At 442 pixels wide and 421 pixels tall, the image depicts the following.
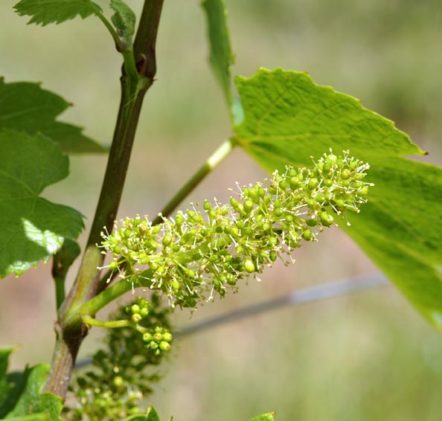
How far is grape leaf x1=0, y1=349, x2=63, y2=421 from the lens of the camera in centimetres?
108

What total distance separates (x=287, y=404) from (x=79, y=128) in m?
4.17

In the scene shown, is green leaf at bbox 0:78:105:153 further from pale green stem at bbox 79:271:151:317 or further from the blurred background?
the blurred background

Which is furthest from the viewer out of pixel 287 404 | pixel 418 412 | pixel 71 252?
pixel 287 404

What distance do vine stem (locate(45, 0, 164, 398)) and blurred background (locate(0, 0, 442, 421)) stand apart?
92.5 inches

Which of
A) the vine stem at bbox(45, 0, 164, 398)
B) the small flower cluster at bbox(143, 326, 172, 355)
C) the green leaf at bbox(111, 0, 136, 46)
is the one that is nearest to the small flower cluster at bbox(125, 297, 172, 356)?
the small flower cluster at bbox(143, 326, 172, 355)

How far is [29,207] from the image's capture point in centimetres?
117

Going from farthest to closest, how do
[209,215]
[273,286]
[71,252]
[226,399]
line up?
[273,286]
[226,399]
[71,252]
[209,215]

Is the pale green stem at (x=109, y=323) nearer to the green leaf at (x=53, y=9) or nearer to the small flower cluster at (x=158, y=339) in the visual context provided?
the small flower cluster at (x=158, y=339)

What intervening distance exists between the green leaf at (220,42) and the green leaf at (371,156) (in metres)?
0.18

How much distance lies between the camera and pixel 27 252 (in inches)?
43.8

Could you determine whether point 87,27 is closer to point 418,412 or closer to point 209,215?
point 418,412

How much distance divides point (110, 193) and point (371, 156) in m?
0.39

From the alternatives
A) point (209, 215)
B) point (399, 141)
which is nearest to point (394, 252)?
point (399, 141)

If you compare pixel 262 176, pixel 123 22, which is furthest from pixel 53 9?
pixel 262 176
